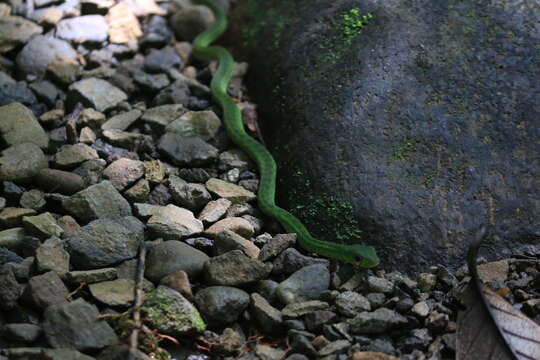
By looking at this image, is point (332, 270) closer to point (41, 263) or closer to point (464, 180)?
point (464, 180)

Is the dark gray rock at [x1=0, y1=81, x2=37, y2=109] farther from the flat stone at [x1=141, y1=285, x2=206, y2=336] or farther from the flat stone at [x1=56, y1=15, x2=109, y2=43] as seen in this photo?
the flat stone at [x1=141, y1=285, x2=206, y2=336]

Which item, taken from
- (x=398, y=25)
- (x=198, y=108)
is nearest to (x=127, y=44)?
(x=198, y=108)

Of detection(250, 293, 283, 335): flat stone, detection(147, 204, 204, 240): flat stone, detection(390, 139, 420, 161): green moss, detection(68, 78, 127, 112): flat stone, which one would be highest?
detection(390, 139, 420, 161): green moss

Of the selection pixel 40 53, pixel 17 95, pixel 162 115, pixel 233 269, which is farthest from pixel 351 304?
pixel 40 53

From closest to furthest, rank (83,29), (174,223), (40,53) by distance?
(174,223)
(40,53)
(83,29)

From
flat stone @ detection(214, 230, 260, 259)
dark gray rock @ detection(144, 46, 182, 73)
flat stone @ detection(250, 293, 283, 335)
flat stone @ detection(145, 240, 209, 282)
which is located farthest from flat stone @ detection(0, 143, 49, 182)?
flat stone @ detection(250, 293, 283, 335)

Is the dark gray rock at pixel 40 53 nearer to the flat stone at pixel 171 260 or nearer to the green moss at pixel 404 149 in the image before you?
the flat stone at pixel 171 260

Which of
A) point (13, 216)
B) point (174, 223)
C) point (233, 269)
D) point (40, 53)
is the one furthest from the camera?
point (40, 53)

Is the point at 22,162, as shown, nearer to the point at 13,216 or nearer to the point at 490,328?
the point at 13,216
